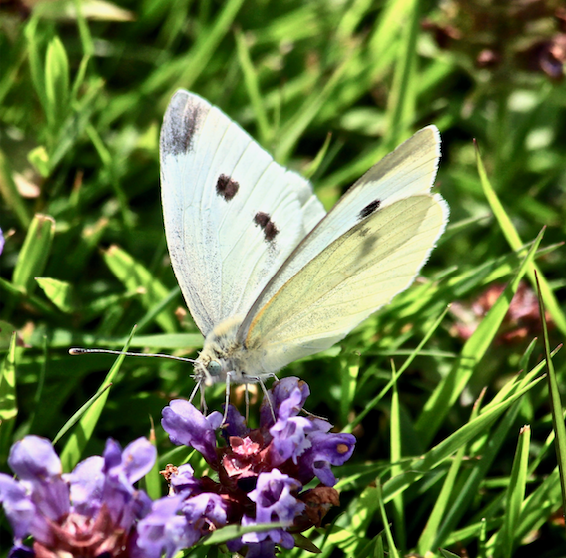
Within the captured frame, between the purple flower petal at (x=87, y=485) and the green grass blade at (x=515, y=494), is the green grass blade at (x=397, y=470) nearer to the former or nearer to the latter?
the green grass blade at (x=515, y=494)

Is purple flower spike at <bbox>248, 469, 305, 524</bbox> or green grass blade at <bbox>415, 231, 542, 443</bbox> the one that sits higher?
purple flower spike at <bbox>248, 469, 305, 524</bbox>

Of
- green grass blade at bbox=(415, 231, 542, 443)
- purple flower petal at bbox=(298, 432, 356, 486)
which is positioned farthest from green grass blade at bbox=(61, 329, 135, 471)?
green grass blade at bbox=(415, 231, 542, 443)

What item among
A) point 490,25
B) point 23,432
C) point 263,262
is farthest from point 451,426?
point 490,25

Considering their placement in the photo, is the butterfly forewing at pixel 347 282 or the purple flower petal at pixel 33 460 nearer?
the purple flower petal at pixel 33 460

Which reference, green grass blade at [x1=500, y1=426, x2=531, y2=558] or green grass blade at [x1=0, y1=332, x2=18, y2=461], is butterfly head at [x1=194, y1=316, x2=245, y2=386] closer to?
green grass blade at [x1=0, y1=332, x2=18, y2=461]

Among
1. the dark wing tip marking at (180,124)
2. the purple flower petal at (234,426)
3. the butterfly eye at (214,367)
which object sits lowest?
the purple flower petal at (234,426)

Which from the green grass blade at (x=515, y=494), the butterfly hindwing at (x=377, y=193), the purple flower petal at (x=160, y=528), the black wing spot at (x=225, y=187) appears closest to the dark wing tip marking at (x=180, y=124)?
the black wing spot at (x=225, y=187)

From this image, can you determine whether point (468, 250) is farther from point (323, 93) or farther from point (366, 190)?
point (366, 190)

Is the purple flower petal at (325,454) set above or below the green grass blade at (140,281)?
above
